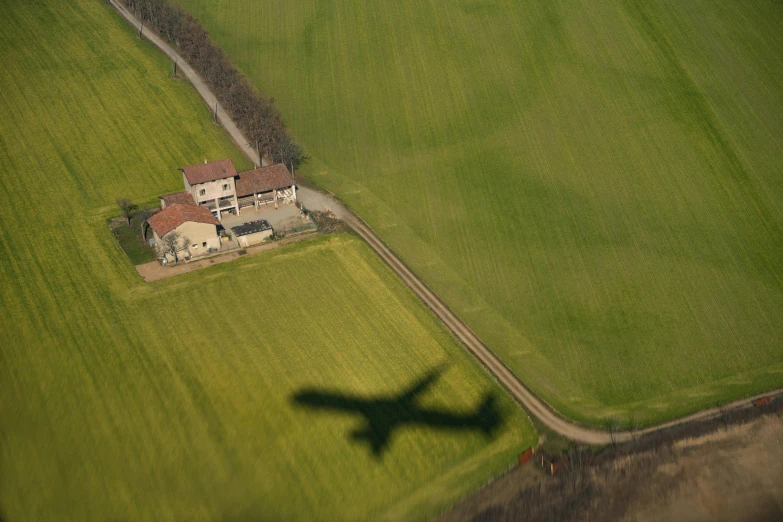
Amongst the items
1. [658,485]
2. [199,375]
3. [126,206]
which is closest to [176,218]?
[126,206]

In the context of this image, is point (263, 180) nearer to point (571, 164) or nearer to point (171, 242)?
point (171, 242)

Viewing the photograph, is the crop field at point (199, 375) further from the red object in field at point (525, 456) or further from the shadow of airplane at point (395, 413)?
the red object in field at point (525, 456)

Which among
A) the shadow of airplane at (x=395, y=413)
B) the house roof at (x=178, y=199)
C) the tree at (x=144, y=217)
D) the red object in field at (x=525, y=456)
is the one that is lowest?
the red object in field at (x=525, y=456)

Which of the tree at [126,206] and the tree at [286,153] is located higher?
the tree at [286,153]

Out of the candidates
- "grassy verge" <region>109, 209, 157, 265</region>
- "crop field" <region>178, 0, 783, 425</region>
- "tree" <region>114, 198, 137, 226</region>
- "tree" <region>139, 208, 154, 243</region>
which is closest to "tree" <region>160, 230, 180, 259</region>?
"grassy verge" <region>109, 209, 157, 265</region>

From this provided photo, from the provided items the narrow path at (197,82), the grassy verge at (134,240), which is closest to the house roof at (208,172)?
the grassy verge at (134,240)

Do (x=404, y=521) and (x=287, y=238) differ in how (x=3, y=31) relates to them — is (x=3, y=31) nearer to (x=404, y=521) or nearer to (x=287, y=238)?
(x=287, y=238)

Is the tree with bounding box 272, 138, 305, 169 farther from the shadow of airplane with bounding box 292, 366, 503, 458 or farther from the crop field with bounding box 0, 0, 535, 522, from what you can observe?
the shadow of airplane with bounding box 292, 366, 503, 458
